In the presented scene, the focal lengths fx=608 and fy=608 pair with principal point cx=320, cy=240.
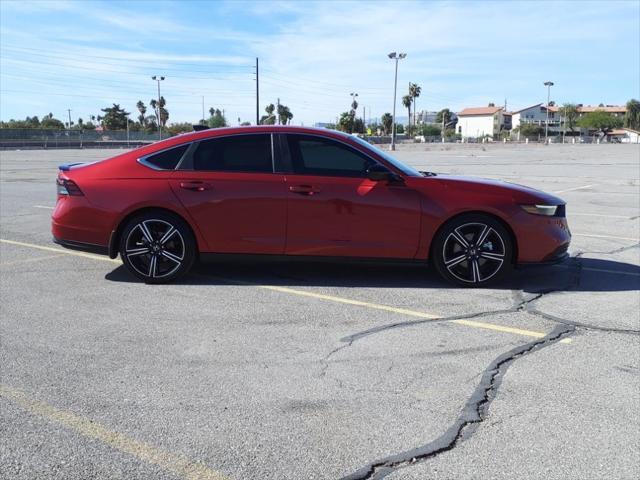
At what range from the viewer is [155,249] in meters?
6.18

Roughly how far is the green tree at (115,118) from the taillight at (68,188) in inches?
5100

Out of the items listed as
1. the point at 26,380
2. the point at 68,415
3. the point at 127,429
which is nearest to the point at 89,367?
the point at 26,380

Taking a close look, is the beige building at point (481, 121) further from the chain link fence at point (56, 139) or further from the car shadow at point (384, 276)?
the car shadow at point (384, 276)

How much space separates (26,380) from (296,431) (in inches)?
71.1

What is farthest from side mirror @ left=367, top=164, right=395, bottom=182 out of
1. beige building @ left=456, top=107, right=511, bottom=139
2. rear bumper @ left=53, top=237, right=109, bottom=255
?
beige building @ left=456, top=107, right=511, bottom=139

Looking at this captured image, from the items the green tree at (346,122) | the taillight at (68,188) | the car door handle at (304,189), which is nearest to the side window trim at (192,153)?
the car door handle at (304,189)

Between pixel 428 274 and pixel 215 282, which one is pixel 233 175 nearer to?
pixel 215 282

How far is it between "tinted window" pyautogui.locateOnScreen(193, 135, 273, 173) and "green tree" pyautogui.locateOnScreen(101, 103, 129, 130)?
→ 427 ft

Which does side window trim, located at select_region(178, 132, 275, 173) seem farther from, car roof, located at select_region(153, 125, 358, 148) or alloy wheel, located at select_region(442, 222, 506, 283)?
alloy wheel, located at select_region(442, 222, 506, 283)

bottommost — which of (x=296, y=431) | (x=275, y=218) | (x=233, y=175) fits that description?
(x=296, y=431)

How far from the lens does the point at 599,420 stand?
134 inches

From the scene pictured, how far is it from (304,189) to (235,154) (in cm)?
83

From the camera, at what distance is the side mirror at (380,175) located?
6000mm

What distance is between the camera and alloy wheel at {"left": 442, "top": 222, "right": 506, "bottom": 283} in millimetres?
6070
